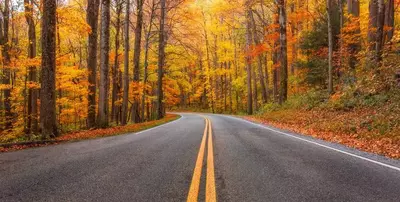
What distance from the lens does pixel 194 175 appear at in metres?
4.48

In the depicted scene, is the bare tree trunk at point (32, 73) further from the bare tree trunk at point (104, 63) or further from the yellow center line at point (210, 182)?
the yellow center line at point (210, 182)

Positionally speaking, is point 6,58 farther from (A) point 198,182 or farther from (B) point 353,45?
(B) point 353,45

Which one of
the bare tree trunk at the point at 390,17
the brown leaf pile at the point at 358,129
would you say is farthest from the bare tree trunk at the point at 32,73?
the bare tree trunk at the point at 390,17

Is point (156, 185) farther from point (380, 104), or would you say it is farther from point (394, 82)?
point (394, 82)

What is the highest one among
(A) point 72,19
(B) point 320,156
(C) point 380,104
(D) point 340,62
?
(A) point 72,19

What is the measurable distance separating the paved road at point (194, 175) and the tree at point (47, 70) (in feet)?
10.8

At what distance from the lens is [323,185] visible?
4.09 m

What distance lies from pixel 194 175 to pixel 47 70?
304 inches

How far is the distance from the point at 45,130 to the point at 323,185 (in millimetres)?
9114

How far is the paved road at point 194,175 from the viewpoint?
3619 millimetres

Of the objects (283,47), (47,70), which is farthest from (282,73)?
(47,70)

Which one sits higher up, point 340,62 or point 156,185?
point 340,62

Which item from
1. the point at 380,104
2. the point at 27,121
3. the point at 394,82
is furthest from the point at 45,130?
the point at 394,82

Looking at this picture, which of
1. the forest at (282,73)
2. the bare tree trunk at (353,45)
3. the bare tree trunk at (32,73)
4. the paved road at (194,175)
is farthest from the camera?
the bare tree trunk at (353,45)
